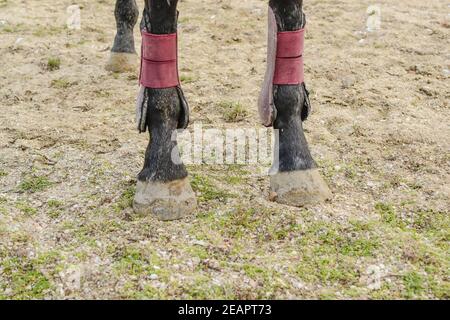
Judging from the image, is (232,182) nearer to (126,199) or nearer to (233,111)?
(126,199)

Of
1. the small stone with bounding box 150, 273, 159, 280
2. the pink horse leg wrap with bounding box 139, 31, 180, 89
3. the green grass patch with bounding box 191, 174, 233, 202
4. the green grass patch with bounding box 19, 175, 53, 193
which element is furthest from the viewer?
the green grass patch with bounding box 19, 175, 53, 193

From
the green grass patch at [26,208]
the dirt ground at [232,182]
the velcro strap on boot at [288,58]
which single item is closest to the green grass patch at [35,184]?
the dirt ground at [232,182]

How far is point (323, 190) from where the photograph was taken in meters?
2.51

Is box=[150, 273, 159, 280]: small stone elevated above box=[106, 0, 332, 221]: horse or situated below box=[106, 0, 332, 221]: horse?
below

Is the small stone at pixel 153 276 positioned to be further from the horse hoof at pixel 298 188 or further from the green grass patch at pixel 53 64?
the green grass patch at pixel 53 64

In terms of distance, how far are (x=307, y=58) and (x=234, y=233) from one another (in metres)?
2.45

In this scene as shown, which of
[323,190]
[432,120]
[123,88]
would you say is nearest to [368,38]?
[432,120]

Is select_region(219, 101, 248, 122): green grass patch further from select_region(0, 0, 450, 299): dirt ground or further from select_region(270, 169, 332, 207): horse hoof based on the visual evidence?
select_region(270, 169, 332, 207): horse hoof

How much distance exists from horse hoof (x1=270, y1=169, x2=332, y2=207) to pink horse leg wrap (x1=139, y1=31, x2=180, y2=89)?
0.60 metres

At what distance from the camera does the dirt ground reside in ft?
6.68

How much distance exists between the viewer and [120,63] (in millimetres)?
4379

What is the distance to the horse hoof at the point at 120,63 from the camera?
4375mm

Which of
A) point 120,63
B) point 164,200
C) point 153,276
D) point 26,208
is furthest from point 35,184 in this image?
point 120,63

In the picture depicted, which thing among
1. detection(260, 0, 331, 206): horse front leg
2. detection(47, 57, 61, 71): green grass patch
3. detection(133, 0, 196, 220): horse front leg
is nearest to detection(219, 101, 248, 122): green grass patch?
detection(260, 0, 331, 206): horse front leg
